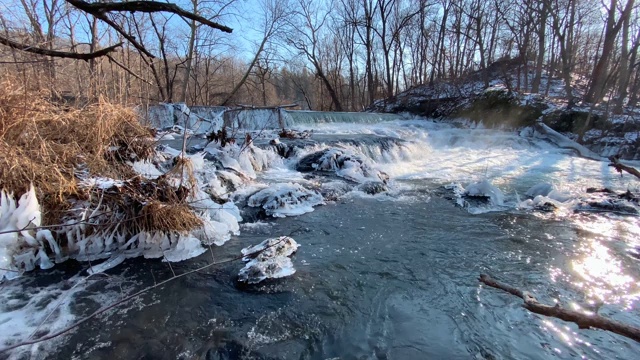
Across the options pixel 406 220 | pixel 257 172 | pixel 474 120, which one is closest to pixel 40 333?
pixel 406 220

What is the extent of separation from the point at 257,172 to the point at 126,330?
4.99 m

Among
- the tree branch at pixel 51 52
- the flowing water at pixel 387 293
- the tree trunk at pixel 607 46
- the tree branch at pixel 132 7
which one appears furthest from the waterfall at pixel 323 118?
the tree branch at pixel 132 7

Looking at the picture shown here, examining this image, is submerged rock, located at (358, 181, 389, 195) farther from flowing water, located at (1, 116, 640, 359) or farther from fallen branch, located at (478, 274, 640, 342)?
fallen branch, located at (478, 274, 640, 342)

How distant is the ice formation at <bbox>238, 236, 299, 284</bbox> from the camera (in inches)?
128

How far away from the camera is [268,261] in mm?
3463

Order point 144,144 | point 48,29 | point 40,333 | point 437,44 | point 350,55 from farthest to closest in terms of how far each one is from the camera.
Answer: point 350,55
point 437,44
point 48,29
point 144,144
point 40,333

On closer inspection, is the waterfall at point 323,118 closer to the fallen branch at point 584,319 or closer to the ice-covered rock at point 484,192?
the ice-covered rock at point 484,192

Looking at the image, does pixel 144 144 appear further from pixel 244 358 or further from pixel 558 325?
pixel 558 325

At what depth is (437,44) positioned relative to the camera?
77.9 feet

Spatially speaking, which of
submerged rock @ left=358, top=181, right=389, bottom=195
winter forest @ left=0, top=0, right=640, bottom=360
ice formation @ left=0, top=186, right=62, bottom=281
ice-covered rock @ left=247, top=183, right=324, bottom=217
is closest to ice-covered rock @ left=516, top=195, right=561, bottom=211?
winter forest @ left=0, top=0, right=640, bottom=360

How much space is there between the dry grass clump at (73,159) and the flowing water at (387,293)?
571 mm

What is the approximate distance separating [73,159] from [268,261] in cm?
Answer: 247

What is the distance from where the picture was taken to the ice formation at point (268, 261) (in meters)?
3.26

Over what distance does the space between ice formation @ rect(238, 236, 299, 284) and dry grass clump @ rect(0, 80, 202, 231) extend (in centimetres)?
88
